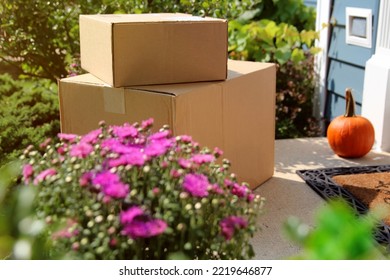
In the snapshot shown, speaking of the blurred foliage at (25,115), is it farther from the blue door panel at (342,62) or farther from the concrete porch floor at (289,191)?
the blue door panel at (342,62)

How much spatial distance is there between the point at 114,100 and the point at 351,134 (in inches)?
60.8

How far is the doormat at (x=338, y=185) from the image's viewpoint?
230 cm

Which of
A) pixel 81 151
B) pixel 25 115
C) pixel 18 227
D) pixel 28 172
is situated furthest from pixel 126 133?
pixel 25 115

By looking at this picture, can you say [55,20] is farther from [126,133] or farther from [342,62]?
[126,133]

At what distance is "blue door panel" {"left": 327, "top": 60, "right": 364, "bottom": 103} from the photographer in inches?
150

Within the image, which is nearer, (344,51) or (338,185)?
(338,185)

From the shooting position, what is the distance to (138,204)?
3.93 ft

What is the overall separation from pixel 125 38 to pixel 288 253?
3.40ft

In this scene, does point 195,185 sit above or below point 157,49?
below

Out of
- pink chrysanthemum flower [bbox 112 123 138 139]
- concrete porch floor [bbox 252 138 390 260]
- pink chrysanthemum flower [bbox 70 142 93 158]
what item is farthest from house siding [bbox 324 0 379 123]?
pink chrysanthemum flower [bbox 70 142 93 158]

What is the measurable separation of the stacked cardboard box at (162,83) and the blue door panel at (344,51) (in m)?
1.44

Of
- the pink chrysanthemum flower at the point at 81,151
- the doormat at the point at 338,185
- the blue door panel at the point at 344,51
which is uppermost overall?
the pink chrysanthemum flower at the point at 81,151

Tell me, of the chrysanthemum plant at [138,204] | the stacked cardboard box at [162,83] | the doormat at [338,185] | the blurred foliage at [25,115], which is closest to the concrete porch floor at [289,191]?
the doormat at [338,185]
